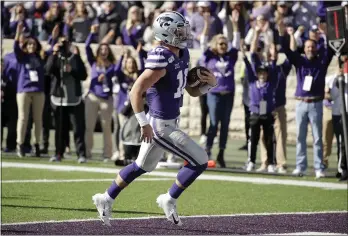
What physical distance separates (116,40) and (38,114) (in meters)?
4.62

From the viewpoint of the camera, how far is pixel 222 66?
18.0 meters

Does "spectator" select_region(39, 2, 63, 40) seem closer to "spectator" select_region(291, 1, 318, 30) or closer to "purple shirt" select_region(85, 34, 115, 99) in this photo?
"purple shirt" select_region(85, 34, 115, 99)

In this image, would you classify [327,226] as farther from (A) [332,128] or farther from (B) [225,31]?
(B) [225,31]

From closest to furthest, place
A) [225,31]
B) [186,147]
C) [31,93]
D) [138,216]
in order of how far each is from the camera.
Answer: [186,147], [138,216], [31,93], [225,31]

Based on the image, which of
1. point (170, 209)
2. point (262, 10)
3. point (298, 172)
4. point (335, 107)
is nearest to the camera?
point (170, 209)

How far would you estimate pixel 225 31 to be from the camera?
860 inches

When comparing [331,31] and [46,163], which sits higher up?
[331,31]

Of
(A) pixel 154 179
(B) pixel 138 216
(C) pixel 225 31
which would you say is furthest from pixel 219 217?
(C) pixel 225 31

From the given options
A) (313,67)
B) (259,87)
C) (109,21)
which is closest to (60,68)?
(259,87)

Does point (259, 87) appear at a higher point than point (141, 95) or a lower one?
lower

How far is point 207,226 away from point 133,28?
41.0 ft

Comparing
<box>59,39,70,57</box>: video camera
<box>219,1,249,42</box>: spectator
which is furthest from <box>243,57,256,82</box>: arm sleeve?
<box>219,1,249,42</box>: spectator

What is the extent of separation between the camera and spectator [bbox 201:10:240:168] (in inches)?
708

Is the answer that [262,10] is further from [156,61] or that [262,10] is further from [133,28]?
[156,61]
